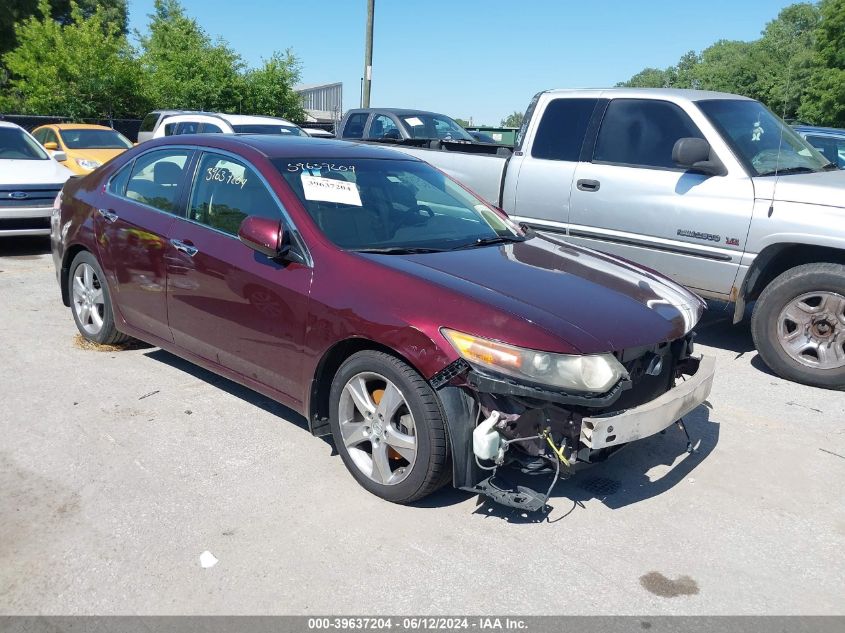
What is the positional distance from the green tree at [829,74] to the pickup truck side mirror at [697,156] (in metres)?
38.6

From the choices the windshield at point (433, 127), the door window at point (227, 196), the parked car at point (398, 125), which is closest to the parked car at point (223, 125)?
the parked car at point (398, 125)

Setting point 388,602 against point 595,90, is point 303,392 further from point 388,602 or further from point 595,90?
point 595,90

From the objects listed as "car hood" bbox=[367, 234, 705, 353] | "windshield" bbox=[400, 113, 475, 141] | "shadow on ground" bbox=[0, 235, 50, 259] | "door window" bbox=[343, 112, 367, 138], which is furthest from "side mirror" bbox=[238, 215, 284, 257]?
"door window" bbox=[343, 112, 367, 138]

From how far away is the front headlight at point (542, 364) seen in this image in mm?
3205

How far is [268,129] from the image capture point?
13.4 m

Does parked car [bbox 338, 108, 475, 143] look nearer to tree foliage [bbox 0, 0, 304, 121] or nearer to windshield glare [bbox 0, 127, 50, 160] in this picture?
windshield glare [bbox 0, 127, 50, 160]

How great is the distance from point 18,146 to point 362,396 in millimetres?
9208

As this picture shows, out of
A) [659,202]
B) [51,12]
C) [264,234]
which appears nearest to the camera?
[264,234]

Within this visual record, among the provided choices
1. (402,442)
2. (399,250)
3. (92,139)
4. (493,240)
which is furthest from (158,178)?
(92,139)

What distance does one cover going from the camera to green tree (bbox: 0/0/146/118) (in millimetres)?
22406

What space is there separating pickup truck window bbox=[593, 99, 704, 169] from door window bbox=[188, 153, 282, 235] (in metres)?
3.44

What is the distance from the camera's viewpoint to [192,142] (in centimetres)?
486

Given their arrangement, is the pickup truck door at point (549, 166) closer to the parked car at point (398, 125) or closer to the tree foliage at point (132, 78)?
the parked car at point (398, 125)

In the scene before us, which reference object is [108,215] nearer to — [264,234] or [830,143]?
[264,234]
